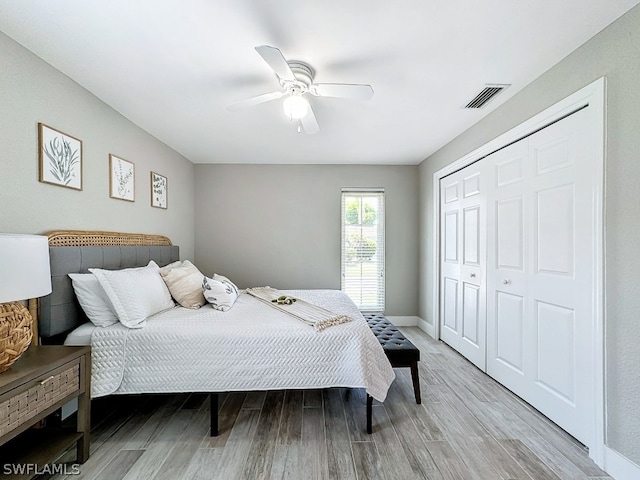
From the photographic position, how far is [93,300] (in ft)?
7.04

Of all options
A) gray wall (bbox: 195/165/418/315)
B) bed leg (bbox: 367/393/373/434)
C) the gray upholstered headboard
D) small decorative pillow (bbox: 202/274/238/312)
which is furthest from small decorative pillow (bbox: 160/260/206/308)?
gray wall (bbox: 195/165/418/315)

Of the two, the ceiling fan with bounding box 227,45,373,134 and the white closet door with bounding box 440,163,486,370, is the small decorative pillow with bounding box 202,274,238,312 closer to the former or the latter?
the ceiling fan with bounding box 227,45,373,134

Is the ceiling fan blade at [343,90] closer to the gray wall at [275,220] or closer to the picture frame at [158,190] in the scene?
the picture frame at [158,190]

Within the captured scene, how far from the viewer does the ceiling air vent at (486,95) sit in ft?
7.76

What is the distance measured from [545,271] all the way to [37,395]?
3.14 metres

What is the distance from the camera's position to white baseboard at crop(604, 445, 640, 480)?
1.60 metres

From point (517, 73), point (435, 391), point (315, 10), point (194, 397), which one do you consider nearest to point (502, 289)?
point (435, 391)

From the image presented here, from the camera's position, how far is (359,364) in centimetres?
208

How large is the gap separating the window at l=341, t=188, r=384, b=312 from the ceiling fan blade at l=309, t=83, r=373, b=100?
2.65m

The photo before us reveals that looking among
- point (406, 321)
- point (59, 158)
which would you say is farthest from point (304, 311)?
point (406, 321)

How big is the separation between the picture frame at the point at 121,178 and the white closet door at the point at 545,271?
3.45m

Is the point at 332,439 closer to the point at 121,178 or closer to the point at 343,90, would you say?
the point at 343,90

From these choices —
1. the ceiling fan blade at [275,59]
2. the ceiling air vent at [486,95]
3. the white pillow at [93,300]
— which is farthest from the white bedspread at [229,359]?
the ceiling air vent at [486,95]

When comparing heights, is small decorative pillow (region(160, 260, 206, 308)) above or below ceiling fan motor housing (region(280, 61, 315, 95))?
below
